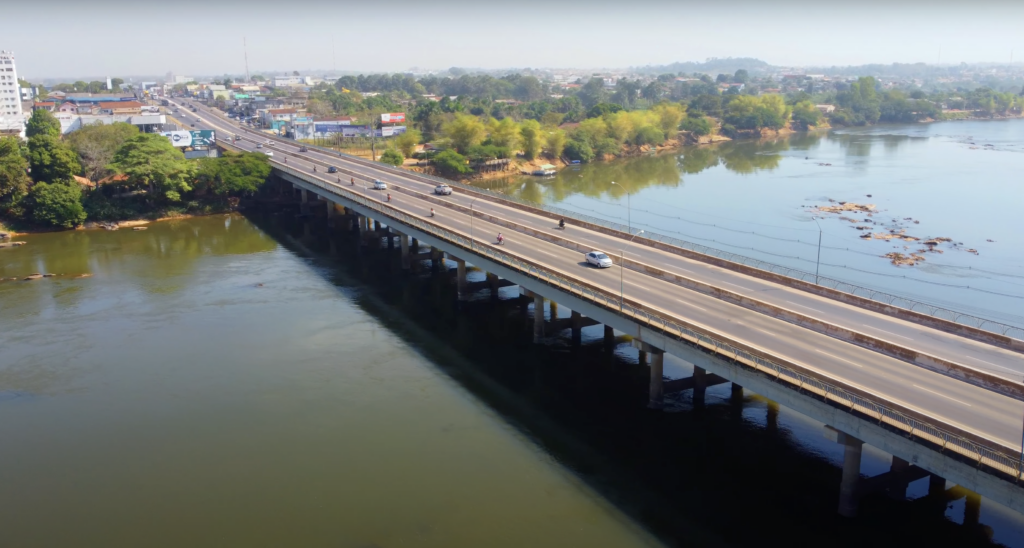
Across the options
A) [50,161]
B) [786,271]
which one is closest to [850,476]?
[786,271]

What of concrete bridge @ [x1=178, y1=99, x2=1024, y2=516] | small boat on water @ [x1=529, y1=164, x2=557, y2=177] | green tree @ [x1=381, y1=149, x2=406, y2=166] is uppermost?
green tree @ [x1=381, y1=149, x2=406, y2=166]

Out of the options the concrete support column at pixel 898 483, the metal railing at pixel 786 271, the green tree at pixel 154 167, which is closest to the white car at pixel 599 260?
the metal railing at pixel 786 271

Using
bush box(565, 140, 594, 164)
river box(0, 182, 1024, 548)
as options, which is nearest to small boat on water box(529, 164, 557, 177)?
bush box(565, 140, 594, 164)

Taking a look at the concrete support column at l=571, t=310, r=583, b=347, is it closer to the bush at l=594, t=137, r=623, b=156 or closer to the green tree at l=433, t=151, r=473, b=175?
the green tree at l=433, t=151, r=473, b=175

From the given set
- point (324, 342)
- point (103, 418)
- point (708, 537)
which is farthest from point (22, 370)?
point (708, 537)

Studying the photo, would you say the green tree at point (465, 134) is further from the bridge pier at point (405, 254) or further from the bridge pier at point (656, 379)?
the bridge pier at point (656, 379)

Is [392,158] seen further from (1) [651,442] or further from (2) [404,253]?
(1) [651,442]

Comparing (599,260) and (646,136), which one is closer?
(599,260)
